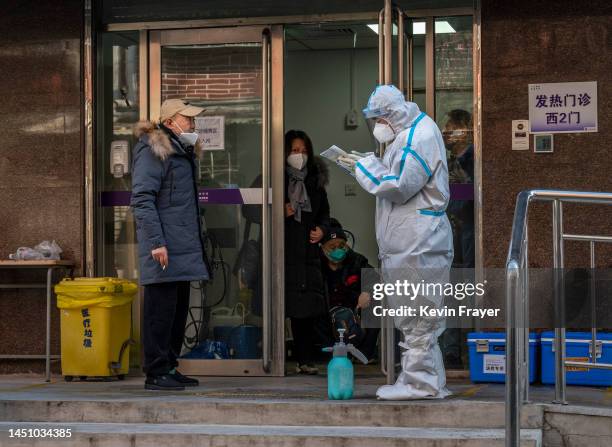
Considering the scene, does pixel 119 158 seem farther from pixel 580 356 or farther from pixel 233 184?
pixel 580 356

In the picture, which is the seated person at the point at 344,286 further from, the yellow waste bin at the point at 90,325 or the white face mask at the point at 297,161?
the yellow waste bin at the point at 90,325

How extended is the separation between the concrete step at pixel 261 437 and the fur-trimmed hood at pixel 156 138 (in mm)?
1732

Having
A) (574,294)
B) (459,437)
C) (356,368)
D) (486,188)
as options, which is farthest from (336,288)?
(459,437)

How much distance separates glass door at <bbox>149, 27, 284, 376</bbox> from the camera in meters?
8.48

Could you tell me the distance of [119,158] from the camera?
8.77 m

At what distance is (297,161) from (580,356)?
96.4 inches

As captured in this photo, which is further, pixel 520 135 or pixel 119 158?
pixel 119 158

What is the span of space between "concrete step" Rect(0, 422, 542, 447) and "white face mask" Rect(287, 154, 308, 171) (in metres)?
2.59

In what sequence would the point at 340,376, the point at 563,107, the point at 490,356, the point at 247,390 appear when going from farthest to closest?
the point at 563,107 < the point at 490,356 < the point at 247,390 < the point at 340,376

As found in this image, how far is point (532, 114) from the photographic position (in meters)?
8.03

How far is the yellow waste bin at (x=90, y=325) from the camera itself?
812 cm

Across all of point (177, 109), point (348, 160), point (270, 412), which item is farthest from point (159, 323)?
point (348, 160)

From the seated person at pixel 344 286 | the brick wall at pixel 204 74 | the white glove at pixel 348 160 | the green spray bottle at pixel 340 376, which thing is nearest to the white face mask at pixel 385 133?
the white glove at pixel 348 160

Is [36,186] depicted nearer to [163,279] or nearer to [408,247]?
[163,279]
